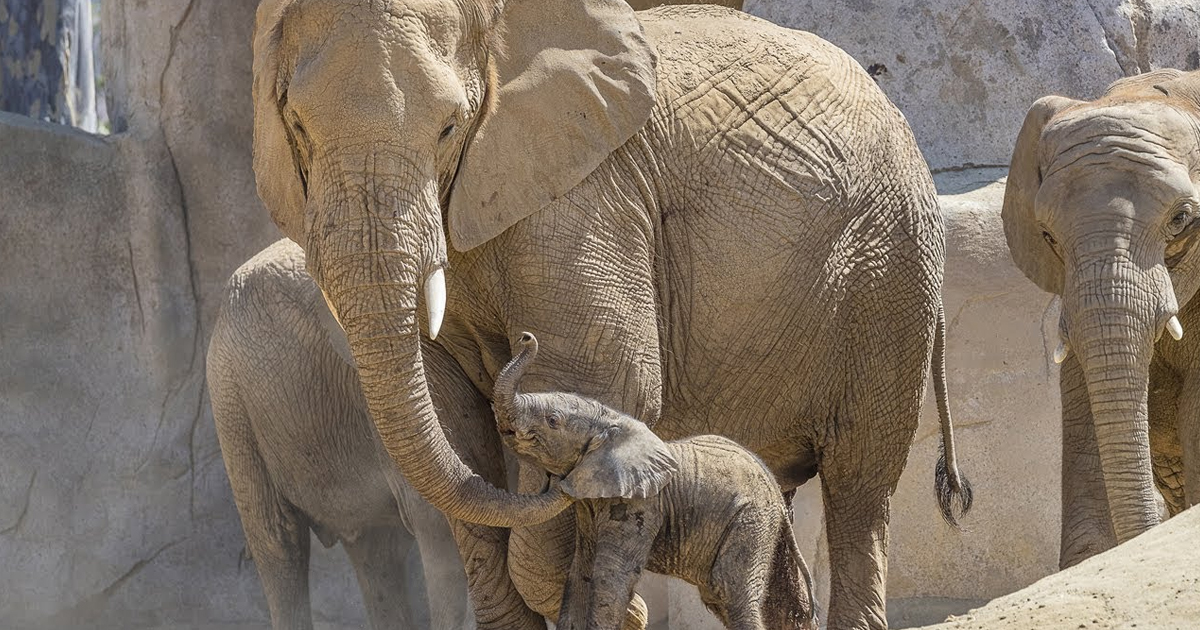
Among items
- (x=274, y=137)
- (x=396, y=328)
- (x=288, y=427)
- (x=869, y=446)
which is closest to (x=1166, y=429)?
(x=869, y=446)

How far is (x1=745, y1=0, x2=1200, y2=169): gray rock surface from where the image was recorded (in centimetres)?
850

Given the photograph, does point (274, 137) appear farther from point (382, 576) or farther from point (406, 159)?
point (382, 576)

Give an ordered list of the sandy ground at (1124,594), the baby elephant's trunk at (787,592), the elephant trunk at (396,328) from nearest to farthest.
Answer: the sandy ground at (1124,594), the elephant trunk at (396,328), the baby elephant's trunk at (787,592)

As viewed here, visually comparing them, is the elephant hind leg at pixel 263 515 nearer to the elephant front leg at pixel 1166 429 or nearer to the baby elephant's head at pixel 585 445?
the baby elephant's head at pixel 585 445

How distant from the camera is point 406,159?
4.17m

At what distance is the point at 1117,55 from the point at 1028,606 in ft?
16.0

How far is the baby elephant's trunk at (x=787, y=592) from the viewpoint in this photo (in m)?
4.73

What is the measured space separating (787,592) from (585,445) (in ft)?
2.47

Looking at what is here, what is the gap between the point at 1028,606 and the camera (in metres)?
4.24

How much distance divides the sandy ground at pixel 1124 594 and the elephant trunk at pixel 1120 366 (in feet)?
2.63

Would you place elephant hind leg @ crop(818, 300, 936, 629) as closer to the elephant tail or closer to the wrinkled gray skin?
the elephant tail

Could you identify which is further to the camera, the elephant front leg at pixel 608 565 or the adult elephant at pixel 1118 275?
the adult elephant at pixel 1118 275

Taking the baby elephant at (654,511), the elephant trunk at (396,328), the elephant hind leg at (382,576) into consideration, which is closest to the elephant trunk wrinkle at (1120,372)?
the baby elephant at (654,511)

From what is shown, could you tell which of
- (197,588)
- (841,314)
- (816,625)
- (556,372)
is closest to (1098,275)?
(841,314)
